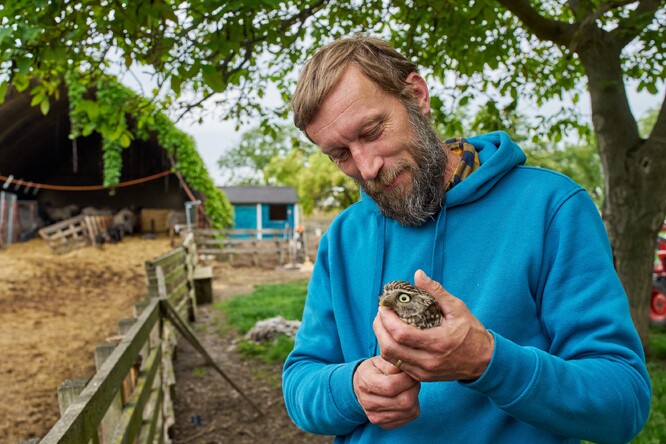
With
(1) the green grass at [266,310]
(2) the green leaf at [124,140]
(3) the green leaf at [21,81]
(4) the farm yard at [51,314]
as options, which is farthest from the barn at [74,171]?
(3) the green leaf at [21,81]

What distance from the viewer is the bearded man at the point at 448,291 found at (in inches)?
50.8

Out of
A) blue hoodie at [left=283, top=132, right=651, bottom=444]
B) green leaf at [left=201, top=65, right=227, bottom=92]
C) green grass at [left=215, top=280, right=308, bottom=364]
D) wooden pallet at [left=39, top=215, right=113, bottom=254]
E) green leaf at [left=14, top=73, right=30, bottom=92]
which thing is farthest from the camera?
wooden pallet at [left=39, top=215, right=113, bottom=254]

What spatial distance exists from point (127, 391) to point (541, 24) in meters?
4.91

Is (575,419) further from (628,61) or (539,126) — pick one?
(628,61)

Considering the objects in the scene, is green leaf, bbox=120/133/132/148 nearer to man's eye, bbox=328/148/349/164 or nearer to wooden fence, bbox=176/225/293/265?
man's eye, bbox=328/148/349/164

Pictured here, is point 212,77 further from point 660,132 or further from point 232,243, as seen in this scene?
point 232,243

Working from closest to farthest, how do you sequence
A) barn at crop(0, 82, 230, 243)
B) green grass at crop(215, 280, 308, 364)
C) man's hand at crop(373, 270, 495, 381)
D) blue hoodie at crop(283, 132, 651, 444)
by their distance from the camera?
man's hand at crop(373, 270, 495, 381) < blue hoodie at crop(283, 132, 651, 444) < green grass at crop(215, 280, 308, 364) < barn at crop(0, 82, 230, 243)

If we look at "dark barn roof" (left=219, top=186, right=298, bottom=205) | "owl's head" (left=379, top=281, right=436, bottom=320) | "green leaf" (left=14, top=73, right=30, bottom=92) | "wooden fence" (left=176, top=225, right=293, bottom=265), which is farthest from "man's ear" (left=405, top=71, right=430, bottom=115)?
"dark barn roof" (left=219, top=186, right=298, bottom=205)

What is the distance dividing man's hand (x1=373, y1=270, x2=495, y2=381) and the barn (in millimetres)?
20179

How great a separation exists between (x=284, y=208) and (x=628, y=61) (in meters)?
29.5

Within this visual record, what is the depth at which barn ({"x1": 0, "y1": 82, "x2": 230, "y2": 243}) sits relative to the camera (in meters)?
21.2

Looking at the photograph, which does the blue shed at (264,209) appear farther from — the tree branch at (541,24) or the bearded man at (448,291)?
the bearded man at (448,291)

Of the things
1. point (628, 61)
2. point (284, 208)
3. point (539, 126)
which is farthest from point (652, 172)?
point (284, 208)

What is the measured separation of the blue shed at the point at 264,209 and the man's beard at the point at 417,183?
34.0m
